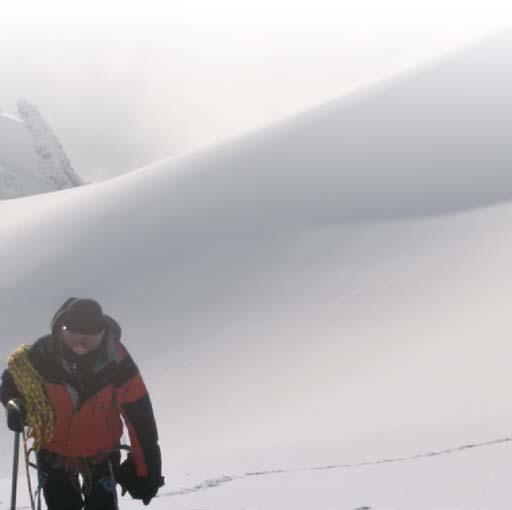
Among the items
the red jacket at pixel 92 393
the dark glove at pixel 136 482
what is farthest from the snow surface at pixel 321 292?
the red jacket at pixel 92 393

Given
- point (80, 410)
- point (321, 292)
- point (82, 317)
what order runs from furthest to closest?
point (321, 292)
point (80, 410)
point (82, 317)

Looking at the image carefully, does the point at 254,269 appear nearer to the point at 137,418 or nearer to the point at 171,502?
the point at 171,502

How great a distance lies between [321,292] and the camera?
38.8ft

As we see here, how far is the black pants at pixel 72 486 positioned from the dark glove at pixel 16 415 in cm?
18

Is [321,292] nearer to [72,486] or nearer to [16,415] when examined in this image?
[72,486]

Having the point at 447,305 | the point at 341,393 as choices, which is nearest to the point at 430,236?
the point at 447,305

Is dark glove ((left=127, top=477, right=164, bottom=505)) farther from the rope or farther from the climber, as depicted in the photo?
the rope

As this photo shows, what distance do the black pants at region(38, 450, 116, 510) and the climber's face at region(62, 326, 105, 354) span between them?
0.44 m

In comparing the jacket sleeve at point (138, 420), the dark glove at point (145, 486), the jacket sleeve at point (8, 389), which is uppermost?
the jacket sleeve at point (8, 389)

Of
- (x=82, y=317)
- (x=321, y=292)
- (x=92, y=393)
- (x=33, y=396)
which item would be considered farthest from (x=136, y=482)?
(x=321, y=292)

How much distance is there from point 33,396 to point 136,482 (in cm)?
47

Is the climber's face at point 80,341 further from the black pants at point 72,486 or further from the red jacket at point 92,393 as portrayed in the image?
the black pants at point 72,486

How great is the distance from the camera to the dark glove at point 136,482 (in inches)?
116

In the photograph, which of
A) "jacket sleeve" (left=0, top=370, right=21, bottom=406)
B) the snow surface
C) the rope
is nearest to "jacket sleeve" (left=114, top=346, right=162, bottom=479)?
the rope
